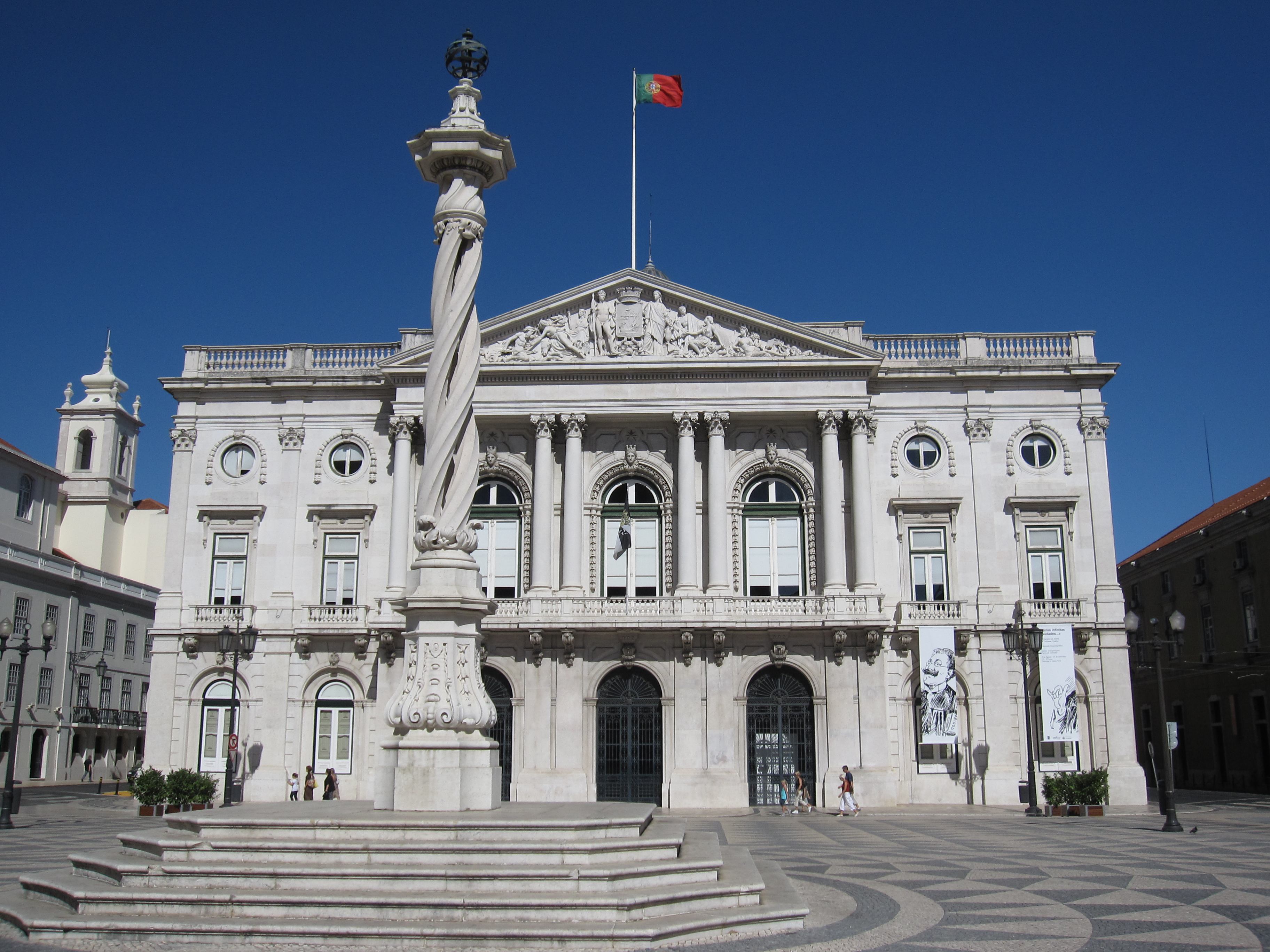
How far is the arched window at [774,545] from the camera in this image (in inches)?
1480

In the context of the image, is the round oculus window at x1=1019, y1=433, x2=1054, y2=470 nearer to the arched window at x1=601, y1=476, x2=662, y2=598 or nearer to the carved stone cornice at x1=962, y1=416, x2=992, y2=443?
the carved stone cornice at x1=962, y1=416, x2=992, y2=443

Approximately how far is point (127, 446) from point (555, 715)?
50.4 meters

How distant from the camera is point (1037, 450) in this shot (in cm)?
3838

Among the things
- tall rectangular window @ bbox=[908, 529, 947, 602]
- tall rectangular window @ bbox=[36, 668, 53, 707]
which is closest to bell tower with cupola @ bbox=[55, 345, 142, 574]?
tall rectangular window @ bbox=[36, 668, 53, 707]

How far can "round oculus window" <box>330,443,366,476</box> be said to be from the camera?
3931 centimetres

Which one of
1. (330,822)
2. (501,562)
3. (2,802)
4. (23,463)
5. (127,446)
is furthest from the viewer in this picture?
(127,446)

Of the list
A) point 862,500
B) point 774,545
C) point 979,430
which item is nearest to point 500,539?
point 774,545

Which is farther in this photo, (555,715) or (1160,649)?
(555,715)

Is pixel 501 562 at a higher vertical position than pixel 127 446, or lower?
lower

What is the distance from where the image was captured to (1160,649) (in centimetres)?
2783

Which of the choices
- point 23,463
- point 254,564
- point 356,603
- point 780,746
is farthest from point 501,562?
point 23,463

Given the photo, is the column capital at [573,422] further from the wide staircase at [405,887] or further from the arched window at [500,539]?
the wide staircase at [405,887]

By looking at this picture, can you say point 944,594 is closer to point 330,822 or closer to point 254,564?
point 254,564

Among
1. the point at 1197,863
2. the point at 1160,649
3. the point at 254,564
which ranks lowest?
the point at 1197,863
